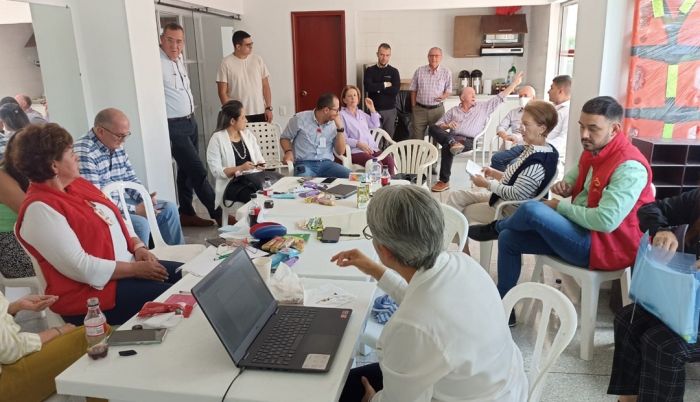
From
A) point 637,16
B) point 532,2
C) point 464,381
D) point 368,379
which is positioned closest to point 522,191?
point 637,16

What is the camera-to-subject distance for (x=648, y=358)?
6.46 ft

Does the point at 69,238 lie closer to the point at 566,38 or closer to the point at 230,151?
the point at 230,151

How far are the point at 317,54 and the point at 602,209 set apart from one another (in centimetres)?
552

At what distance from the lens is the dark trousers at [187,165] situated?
4.78 meters

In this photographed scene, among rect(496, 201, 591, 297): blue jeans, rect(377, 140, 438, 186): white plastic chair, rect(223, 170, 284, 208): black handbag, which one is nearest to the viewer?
rect(496, 201, 591, 297): blue jeans

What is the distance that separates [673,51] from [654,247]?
5.77ft

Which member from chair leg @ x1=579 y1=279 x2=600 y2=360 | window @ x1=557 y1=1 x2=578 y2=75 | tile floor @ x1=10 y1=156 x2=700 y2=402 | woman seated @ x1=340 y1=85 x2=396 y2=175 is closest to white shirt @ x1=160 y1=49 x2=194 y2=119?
woman seated @ x1=340 y1=85 x2=396 y2=175

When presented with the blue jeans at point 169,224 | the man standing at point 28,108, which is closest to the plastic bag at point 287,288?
the blue jeans at point 169,224

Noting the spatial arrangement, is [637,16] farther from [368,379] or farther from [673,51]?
[368,379]

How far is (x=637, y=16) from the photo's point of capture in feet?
10.6

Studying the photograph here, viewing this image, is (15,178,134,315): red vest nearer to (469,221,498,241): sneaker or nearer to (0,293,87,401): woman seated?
(0,293,87,401): woman seated

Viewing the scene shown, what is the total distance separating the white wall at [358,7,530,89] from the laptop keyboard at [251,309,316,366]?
6.79 meters

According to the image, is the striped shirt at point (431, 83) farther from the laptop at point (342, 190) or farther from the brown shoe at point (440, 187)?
the laptop at point (342, 190)

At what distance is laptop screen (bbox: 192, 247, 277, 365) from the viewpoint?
4.40 ft
